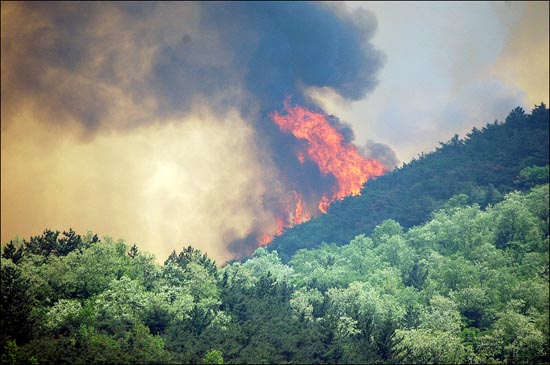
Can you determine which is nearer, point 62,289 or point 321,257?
point 62,289

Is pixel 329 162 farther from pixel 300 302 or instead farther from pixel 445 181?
pixel 300 302

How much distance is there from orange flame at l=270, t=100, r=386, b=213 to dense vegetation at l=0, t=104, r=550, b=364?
5757 cm

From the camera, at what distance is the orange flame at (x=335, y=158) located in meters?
160

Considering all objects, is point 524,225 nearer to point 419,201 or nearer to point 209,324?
point 419,201

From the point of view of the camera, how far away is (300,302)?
76.4m

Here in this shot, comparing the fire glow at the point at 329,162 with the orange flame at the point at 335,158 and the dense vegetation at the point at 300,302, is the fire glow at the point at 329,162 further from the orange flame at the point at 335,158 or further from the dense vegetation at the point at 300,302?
the dense vegetation at the point at 300,302

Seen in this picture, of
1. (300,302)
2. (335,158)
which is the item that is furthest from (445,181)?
(300,302)

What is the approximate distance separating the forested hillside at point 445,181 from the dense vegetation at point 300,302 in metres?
18.2

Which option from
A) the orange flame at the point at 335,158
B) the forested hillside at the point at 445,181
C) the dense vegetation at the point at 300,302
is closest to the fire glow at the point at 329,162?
the orange flame at the point at 335,158

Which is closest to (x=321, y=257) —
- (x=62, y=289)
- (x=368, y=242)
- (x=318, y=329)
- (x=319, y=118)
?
(x=368, y=242)

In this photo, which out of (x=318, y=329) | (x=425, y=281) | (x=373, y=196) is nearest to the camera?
(x=318, y=329)

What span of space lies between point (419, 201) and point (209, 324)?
2806 inches

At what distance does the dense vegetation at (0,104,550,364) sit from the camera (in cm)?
5778

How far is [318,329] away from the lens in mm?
63781
